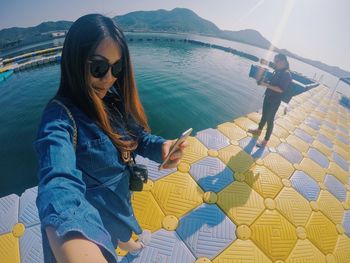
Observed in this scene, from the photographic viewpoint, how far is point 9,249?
201cm

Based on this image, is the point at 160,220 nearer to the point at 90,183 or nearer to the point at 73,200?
the point at 90,183

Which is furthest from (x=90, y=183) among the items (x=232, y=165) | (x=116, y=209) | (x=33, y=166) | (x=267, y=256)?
(x=33, y=166)

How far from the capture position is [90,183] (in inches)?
43.3

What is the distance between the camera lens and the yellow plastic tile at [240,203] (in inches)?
104

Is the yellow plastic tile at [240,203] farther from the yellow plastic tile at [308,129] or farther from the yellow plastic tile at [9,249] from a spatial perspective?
the yellow plastic tile at [308,129]

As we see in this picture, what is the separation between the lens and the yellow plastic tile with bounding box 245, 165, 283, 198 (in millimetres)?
3123

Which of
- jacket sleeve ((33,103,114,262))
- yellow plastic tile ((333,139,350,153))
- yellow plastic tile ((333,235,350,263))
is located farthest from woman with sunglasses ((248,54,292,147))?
jacket sleeve ((33,103,114,262))

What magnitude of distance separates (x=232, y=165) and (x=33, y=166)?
5.71m

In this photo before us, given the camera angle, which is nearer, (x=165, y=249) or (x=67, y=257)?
(x=67, y=257)

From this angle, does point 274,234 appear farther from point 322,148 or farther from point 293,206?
point 322,148

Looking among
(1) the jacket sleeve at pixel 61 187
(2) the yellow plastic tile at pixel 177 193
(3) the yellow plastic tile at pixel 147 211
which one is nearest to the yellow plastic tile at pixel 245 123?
(2) the yellow plastic tile at pixel 177 193

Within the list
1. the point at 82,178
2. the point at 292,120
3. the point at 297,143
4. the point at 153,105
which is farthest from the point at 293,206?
the point at 153,105

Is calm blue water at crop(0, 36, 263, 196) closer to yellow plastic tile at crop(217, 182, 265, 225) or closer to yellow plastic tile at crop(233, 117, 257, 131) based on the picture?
yellow plastic tile at crop(233, 117, 257, 131)

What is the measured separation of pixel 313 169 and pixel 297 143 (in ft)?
3.27
